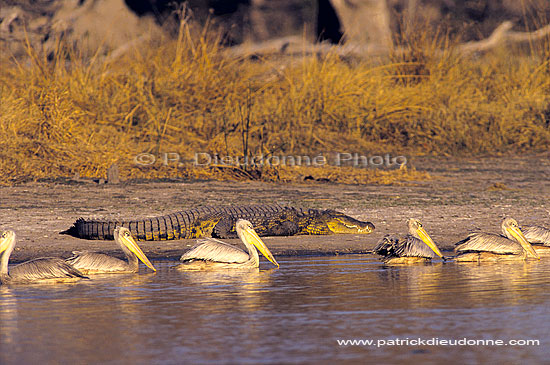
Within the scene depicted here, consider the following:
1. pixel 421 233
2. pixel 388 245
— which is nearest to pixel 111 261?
pixel 388 245

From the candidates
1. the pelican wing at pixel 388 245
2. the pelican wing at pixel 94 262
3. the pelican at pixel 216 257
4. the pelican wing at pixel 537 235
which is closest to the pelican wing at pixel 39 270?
the pelican wing at pixel 94 262

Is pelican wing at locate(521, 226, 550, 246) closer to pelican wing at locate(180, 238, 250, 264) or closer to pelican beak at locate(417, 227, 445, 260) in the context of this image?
pelican beak at locate(417, 227, 445, 260)

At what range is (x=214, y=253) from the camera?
788cm

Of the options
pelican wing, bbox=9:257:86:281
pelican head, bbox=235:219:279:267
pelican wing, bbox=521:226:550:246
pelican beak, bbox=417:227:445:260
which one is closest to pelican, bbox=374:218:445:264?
pelican beak, bbox=417:227:445:260

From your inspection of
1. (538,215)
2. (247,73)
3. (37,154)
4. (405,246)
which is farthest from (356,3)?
(405,246)

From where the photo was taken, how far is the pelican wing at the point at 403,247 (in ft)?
26.6

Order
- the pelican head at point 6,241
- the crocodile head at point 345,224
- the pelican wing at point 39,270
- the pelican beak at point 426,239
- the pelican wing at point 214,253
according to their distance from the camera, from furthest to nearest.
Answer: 1. the crocodile head at point 345,224
2. the pelican beak at point 426,239
3. the pelican wing at point 214,253
4. the pelican head at point 6,241
5. the pelican wing at point 39,270

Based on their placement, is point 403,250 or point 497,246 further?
point 497,246

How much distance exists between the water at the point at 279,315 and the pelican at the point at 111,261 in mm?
195

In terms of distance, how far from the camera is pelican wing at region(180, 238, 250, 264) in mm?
7809

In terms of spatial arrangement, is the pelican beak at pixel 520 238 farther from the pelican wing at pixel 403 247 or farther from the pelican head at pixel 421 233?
the pelican wing at pixel 403 247

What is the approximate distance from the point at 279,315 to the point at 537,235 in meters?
4.11

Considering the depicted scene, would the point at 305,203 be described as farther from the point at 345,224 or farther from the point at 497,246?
the point at 497,246

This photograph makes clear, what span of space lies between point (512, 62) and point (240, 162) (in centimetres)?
864
